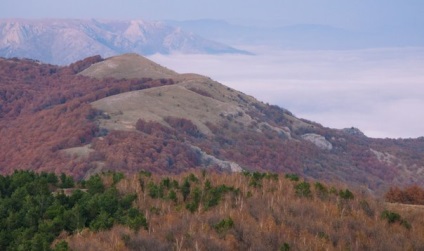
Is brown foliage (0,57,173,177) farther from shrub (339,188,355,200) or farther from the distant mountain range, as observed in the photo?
shrub (339,188,355,200)

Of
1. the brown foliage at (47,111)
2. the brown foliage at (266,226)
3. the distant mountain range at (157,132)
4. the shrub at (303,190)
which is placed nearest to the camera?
the brown foliage at (266,226)

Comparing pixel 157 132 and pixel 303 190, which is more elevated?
pixel 303 190

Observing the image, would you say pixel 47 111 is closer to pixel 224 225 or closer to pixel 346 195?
pixel 346 195

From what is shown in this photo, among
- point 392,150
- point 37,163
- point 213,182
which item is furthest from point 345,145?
point 213,182

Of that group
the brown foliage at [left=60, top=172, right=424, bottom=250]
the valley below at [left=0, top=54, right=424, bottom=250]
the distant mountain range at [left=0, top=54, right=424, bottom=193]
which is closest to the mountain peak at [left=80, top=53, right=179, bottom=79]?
the distant mountain range at [left=0, top=54, right=424, bottom=193]

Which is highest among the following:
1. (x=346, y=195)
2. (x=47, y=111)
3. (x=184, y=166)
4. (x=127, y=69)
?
(x=127, y=69)

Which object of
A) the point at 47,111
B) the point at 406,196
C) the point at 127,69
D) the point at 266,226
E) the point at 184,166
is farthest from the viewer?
the point at 127,69

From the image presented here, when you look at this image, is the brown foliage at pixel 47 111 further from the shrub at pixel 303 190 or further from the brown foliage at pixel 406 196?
the shrub at pixel 303 190

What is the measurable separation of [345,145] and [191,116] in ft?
100

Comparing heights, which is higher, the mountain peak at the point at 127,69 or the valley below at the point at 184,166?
the mountain peak at the point at 127,69


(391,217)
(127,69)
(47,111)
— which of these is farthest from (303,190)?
(127,69)

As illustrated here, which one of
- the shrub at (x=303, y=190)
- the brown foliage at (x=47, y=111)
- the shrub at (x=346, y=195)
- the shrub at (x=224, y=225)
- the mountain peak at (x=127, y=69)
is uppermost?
the mountain peak at (x=127, y=69)

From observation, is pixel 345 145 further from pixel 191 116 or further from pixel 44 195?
pixel 44 195

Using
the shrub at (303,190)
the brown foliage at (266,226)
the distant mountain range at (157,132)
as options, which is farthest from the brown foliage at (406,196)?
the distant mountain range at (157,132)
